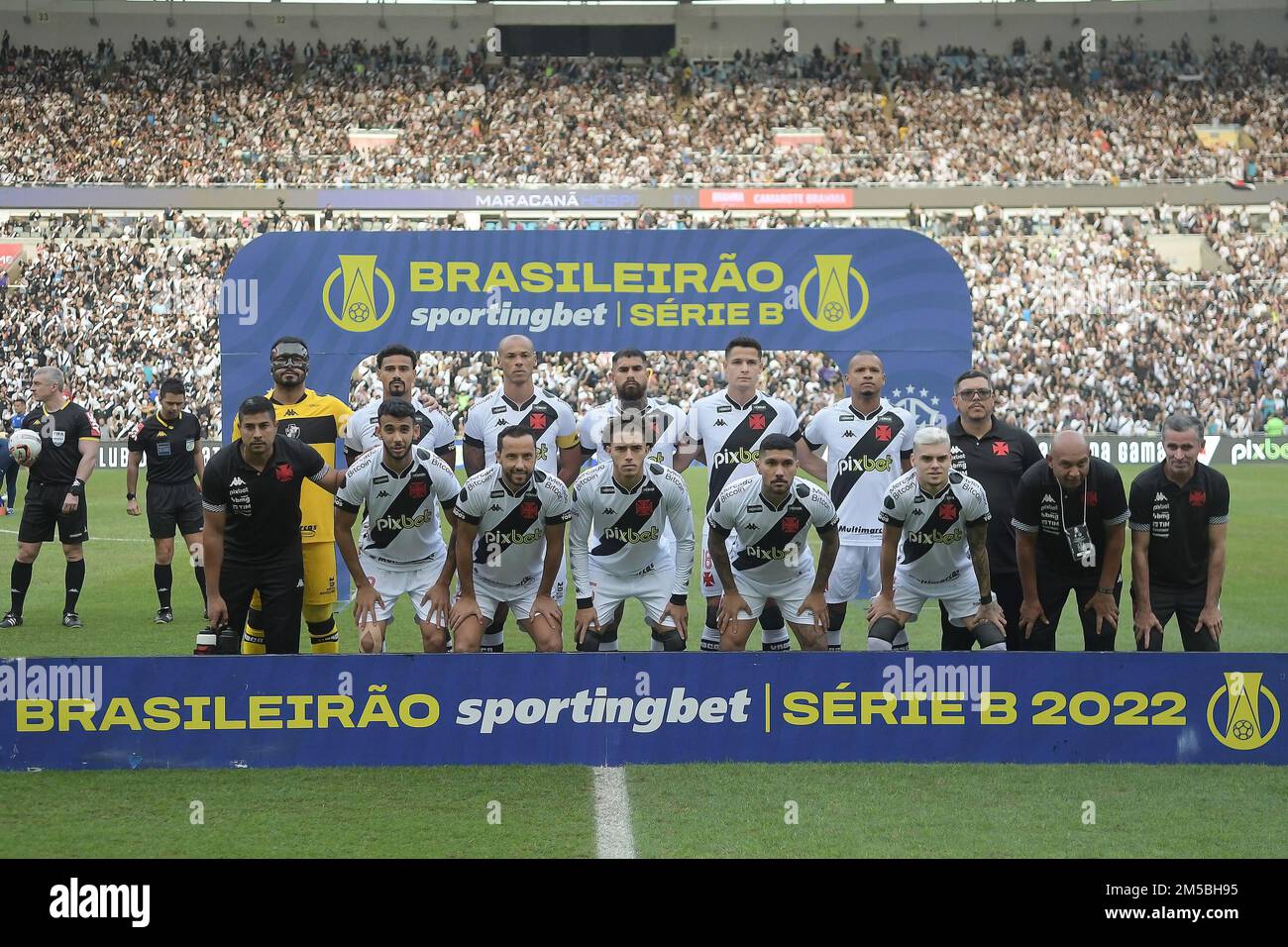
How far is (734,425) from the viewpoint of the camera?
10.5 meters

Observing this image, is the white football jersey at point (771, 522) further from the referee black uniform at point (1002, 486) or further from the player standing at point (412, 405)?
the player standing at point (412, 405)

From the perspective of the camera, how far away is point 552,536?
8469mm

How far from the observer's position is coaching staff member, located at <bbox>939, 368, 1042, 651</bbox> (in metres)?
9.13

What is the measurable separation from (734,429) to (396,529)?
291 centimetres

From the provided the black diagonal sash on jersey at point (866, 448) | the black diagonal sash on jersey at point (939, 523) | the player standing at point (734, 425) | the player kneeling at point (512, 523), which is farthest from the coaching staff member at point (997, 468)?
the player kneeling at point (512, 523)

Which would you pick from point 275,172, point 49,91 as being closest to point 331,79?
point 275,172

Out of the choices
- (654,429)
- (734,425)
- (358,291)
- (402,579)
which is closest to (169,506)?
(358,291)

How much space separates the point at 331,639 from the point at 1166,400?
29174mm

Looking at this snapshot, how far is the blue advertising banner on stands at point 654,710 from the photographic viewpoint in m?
7.39

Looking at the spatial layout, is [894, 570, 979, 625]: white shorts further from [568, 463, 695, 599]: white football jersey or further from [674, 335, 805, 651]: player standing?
[674, 335, 805, 651]: player standing

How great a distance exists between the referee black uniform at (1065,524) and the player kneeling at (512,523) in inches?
118

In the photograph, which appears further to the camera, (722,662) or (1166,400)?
(1166,400)

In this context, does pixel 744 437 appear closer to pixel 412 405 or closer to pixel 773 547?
pixel 773 547

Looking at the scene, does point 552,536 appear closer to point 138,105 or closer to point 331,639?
point 331,639
